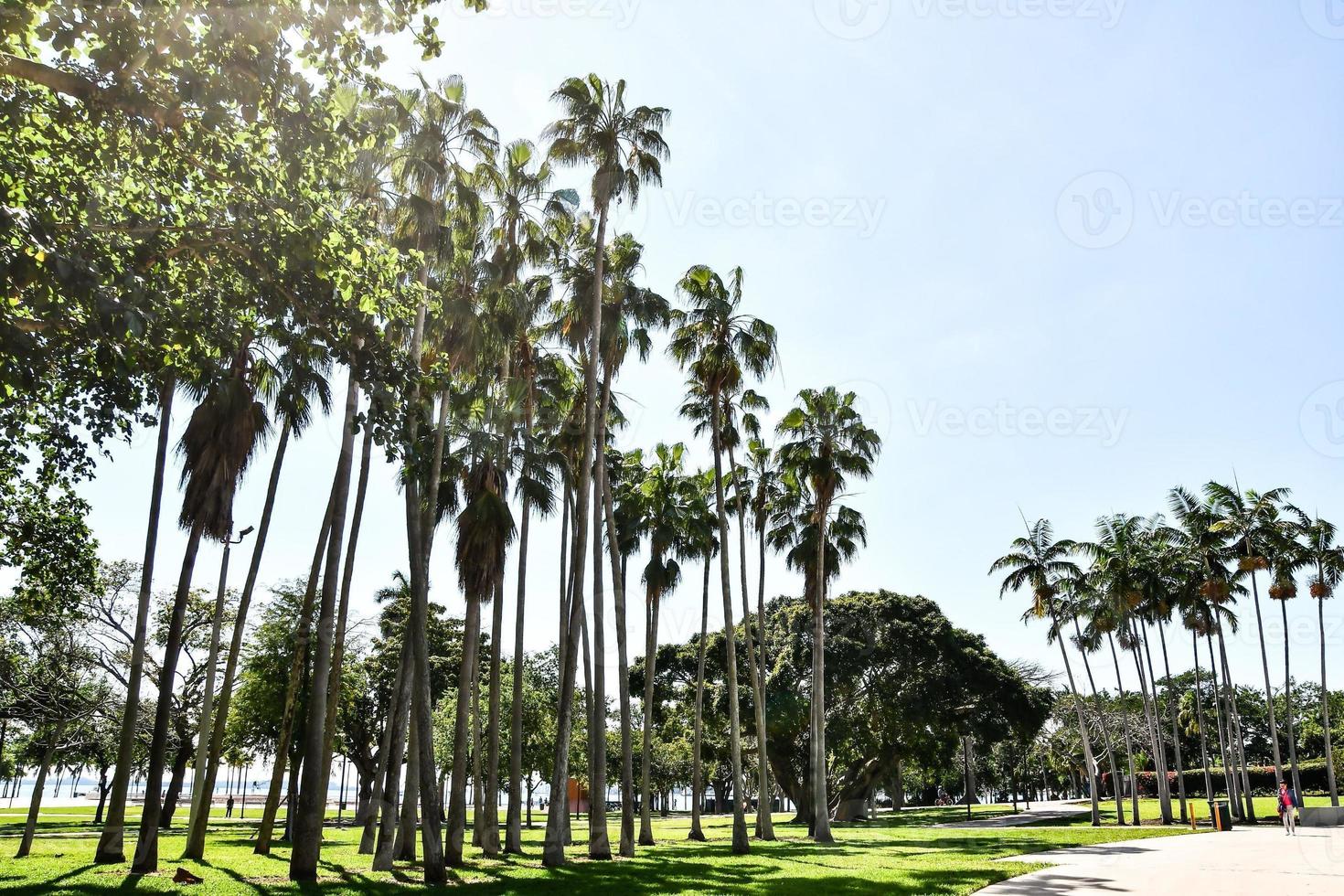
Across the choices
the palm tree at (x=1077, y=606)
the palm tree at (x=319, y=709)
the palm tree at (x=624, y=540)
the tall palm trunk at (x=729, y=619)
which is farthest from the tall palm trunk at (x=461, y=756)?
the palm tree at (x=1077, y=606)

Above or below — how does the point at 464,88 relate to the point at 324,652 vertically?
above

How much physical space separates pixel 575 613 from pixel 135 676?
10.7 metres

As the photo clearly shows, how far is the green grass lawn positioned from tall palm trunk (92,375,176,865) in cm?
69

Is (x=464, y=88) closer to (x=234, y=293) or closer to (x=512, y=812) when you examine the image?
(x=234, y=293)

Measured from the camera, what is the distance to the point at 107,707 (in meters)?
26.1

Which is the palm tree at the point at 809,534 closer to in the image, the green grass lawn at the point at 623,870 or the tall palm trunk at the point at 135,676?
the green grass lawn at the point at 623,870

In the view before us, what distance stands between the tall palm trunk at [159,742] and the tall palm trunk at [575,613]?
885 centimetres

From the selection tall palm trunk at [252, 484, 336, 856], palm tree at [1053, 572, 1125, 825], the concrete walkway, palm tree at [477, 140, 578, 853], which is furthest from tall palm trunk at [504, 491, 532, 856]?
palm tree at [1053, 572, 1125, 825]

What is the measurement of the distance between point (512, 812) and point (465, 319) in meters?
16.0

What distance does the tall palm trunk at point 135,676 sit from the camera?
1966cm

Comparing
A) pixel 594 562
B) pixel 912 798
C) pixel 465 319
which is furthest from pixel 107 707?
pixel 912 798

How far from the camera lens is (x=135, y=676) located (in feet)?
66.4

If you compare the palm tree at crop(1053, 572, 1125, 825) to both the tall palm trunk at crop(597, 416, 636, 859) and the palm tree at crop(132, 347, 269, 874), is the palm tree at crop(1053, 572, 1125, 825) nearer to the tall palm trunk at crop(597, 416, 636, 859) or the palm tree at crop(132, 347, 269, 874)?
the tall palm trunk at crop(597, 416, 636, 859)

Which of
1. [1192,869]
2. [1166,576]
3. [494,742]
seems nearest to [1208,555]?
[1166,576]
